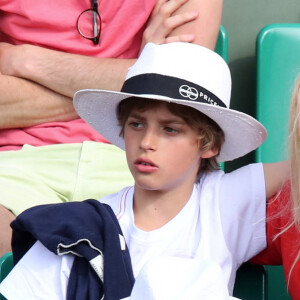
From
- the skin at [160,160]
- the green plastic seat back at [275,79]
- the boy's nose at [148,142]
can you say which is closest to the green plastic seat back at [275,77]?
the green plastic seat back at [275,79]

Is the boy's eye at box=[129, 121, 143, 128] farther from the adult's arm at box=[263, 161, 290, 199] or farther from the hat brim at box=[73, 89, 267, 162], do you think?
the adult's arm at box=[263, 161, 290, 199]

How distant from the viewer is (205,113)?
2.08 metres

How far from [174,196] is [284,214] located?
0.27m

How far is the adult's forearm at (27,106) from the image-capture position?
266 cm

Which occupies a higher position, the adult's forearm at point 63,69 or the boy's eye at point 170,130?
the boy's eye at point 170,130

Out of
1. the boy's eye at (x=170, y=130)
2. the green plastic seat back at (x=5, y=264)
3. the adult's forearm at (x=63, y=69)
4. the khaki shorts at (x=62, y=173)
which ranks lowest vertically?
the green plastic seat back at (x=5, y=264)

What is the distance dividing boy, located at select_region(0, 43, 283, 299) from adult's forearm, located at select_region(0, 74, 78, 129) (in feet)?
1.48

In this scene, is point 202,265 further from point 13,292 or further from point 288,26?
point 288,26

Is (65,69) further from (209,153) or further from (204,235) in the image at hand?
(204,235)

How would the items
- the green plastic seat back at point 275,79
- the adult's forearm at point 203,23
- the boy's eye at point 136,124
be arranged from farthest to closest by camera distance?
the green plastic seat back at point 275,79, the adult's forearm at point 203,23, the boy's eye at point 136,124

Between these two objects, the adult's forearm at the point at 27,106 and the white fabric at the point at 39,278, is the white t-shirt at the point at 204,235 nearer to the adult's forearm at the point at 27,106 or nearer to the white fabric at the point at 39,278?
the white fabric at the point at 39,278

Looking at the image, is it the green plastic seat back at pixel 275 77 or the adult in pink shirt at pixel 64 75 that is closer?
the adult in pink shirt at pixel 64 75

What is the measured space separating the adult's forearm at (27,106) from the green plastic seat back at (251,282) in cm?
76

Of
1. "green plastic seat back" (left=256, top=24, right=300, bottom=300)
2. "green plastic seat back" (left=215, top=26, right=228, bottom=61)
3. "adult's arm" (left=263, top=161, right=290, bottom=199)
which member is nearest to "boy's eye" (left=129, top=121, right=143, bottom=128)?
"adult's arm" (left=263, top=161, right=290, bottom=199)
